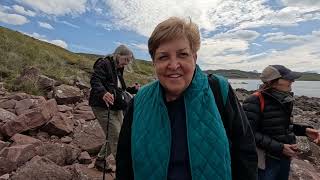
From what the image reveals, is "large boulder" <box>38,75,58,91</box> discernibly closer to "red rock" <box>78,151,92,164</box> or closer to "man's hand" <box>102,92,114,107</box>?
"red rock" <box>78,151,92,164</box>

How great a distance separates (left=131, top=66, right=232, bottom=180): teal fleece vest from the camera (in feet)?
7.16

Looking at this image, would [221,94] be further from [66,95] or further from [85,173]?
[66,95]

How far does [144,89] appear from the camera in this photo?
250 centimetres

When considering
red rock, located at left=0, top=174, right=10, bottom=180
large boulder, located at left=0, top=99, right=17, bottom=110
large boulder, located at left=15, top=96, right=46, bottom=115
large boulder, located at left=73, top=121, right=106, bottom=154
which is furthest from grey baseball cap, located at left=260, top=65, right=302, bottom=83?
large boulder, located at left=0, top=99, right=17, bottom=110

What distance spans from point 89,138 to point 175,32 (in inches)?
247

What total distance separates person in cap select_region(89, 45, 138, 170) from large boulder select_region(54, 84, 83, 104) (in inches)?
224

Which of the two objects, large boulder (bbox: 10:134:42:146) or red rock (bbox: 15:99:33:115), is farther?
red rock (bbox: 15:99:33:115)

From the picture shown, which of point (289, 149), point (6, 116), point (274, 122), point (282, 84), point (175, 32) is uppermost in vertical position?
point (175, 32)

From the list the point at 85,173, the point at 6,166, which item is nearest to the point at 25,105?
the point at 6,166

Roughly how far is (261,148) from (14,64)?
54.1 feet

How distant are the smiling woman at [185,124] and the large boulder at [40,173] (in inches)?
123

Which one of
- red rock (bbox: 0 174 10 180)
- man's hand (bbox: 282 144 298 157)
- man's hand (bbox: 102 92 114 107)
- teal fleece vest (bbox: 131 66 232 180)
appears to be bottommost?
red rock (bbox: 0 174 10 180)

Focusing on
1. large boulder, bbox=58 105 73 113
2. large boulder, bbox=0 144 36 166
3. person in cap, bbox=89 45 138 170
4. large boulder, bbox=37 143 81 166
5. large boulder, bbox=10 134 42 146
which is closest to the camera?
person in cap, bbox=89 45 138 170

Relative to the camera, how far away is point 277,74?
13.5ft
